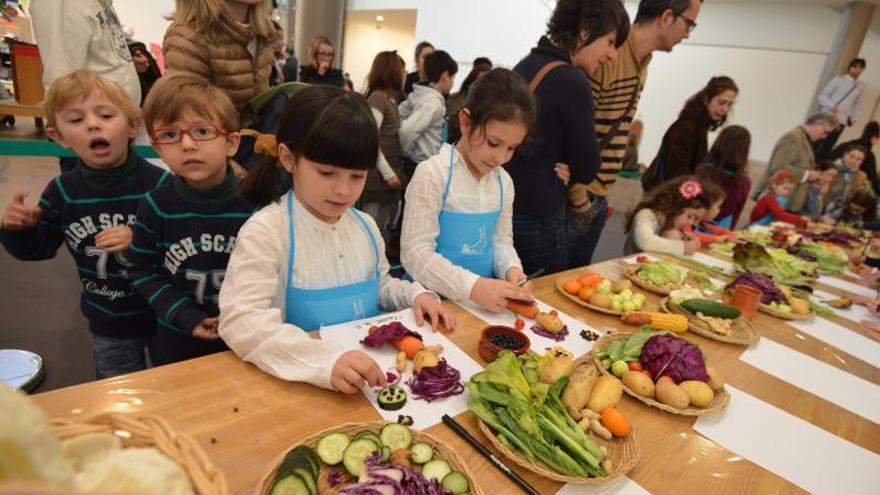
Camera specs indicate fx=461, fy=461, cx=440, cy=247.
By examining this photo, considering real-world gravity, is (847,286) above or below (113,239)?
below

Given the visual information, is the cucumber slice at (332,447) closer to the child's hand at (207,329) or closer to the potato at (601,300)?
the child's hand at (207,329)

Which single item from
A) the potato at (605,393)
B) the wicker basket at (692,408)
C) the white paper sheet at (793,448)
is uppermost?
the potato at (605,393)

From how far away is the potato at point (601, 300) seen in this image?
177 cm

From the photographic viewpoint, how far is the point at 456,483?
2.65 feet

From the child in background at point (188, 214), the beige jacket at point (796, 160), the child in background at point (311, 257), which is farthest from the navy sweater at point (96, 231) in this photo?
the beige jacket at point (796, 160)

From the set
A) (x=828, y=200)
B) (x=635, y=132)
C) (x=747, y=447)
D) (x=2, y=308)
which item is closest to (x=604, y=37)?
(x=747, y=447)

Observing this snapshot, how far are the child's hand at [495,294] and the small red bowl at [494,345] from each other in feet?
0.67

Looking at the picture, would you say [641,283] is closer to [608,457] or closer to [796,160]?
[608,457]

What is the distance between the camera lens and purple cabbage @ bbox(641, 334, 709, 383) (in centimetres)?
131

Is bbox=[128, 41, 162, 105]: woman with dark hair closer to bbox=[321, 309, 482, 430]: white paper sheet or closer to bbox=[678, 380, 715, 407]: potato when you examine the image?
bbox=[321, 309, 482, 430]: white paper sheet

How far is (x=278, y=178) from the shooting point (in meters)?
1.48

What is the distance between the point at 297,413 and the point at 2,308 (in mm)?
3090

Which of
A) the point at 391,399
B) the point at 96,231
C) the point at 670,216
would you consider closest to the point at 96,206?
the point at 96,231

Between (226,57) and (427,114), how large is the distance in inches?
83.7
